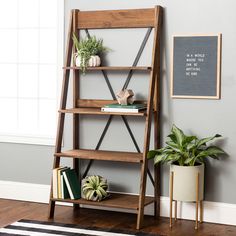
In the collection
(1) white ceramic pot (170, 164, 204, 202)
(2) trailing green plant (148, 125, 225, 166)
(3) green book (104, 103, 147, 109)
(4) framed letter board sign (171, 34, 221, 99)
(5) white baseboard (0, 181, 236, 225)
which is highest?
(4) framed letter board sign (171, 34, 221, 99)

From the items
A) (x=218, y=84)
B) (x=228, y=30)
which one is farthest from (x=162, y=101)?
(x=228, y=30)

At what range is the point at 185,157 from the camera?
4.61m

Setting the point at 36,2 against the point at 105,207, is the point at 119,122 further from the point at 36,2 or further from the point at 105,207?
the point at 36,2

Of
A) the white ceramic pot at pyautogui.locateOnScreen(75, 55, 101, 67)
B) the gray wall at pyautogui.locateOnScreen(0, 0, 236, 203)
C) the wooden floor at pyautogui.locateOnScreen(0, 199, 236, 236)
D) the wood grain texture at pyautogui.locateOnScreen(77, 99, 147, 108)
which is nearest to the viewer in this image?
the wooden floor at pyautogui.locateOnScreen(0, 199, 236, 236)

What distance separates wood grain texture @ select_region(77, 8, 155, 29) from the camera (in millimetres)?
4797

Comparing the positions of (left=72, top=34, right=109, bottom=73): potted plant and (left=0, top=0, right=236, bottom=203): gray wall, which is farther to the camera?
(left=72, top=34, right=109, bottom=73): potted plant

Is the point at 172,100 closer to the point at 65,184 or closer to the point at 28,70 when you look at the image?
the point at 65,184

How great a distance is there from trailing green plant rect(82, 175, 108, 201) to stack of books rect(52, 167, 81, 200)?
0.07 m

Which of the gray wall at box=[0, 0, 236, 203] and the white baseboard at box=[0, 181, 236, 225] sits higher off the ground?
the gray wall at box=[0, 0, 236, 203]

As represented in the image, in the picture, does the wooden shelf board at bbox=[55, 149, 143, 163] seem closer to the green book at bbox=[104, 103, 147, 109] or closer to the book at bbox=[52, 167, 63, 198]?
the book at bbox=[52, 167, 63, 198]

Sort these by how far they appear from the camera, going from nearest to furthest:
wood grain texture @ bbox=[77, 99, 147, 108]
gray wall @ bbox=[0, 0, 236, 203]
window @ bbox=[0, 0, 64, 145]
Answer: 1. gray wall @ bbox=[0, 0, 236, 203]
2. wood grain texture @ bbox=[77, 99, 147, 108]
3. window @ bbox=[0, 0, 64, 145]

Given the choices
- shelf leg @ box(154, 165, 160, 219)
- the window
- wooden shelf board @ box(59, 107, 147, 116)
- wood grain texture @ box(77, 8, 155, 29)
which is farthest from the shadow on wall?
the window

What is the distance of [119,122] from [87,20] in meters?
0.96

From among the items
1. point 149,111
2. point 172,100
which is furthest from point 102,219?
point 172,100
